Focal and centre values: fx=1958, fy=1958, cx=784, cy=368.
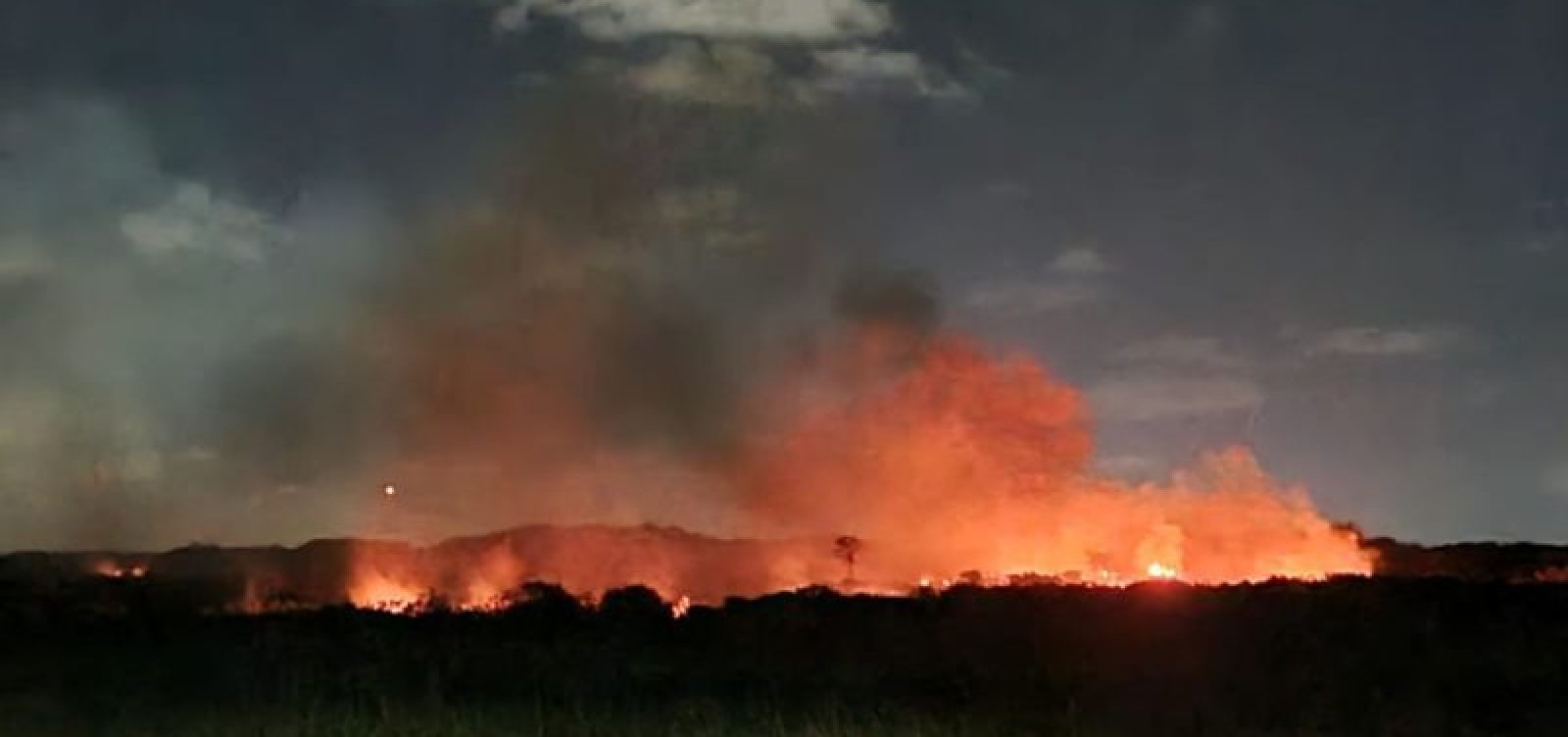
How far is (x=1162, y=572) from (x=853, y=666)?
164 ft

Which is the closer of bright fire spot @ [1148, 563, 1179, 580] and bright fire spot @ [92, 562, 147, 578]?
bright fire spot @ [1148, 563, 1179, 580]

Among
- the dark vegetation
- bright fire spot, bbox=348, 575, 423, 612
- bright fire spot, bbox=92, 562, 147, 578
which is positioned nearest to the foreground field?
the dark vegetation

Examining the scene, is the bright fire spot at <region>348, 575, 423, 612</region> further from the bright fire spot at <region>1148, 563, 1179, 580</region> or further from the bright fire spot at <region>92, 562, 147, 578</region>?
the bright fire spot at <region>1148, 563, 1179, 580</region>

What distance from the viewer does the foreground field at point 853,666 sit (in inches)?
1558

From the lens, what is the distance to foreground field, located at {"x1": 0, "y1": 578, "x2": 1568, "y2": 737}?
130ft

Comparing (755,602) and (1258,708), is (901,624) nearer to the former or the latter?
(755,602)

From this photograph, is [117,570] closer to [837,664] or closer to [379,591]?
[379,591]

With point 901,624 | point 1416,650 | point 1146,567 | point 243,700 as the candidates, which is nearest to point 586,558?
point 1146,567

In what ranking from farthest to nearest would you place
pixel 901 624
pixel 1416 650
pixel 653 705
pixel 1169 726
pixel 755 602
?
pixel 755 602, pixel 901 624, pixel 1416 650, pixel 653 705, pixel 1169 726

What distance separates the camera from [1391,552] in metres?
124

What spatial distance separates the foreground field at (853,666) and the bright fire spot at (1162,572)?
30.5 feet

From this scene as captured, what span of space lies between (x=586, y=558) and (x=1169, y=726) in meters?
128

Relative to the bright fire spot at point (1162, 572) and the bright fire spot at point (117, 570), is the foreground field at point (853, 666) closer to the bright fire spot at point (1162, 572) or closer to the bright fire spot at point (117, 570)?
the bright fire spot at point (1162, 572)

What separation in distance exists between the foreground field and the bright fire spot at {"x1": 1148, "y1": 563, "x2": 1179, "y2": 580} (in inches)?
366
